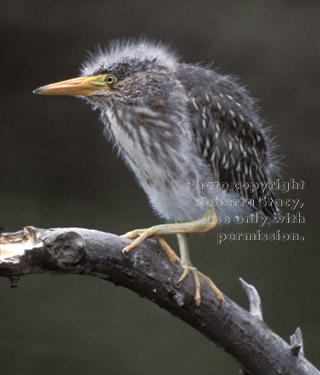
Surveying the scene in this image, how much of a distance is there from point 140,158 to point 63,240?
503 millimetres

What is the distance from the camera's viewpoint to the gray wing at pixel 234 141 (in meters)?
1.71

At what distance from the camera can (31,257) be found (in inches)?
49.3

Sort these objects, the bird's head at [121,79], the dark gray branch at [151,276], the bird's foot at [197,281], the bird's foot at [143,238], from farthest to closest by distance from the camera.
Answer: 1. the bird's head at [121,79]
2. the bird's foot at [197,281]
3. the bird's foot at [143,238]
4. the dark gray branch at [151,276]

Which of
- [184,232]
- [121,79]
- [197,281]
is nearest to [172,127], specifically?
[121,79]

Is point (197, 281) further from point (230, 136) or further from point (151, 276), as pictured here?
point (230, 136)

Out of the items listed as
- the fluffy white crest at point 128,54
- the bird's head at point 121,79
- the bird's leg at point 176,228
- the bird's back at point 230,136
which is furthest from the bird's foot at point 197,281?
the fluffy white crest at point 128,54

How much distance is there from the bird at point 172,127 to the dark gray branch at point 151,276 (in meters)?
0.05

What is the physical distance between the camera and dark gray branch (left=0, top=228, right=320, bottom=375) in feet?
4.11

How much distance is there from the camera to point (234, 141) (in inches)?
71.9

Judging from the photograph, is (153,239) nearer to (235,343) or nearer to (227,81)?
(235,343)

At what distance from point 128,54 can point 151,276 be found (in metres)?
0.67

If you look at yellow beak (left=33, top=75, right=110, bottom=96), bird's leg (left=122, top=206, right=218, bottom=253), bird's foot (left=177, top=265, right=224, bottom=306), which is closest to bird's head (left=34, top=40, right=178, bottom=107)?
yellow beak (left=33, top=75, right=110, bottom=96)

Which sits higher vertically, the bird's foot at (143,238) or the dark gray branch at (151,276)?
the bird's foot at (143,238)

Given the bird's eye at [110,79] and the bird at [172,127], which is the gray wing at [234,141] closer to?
the bird at [172,127]
